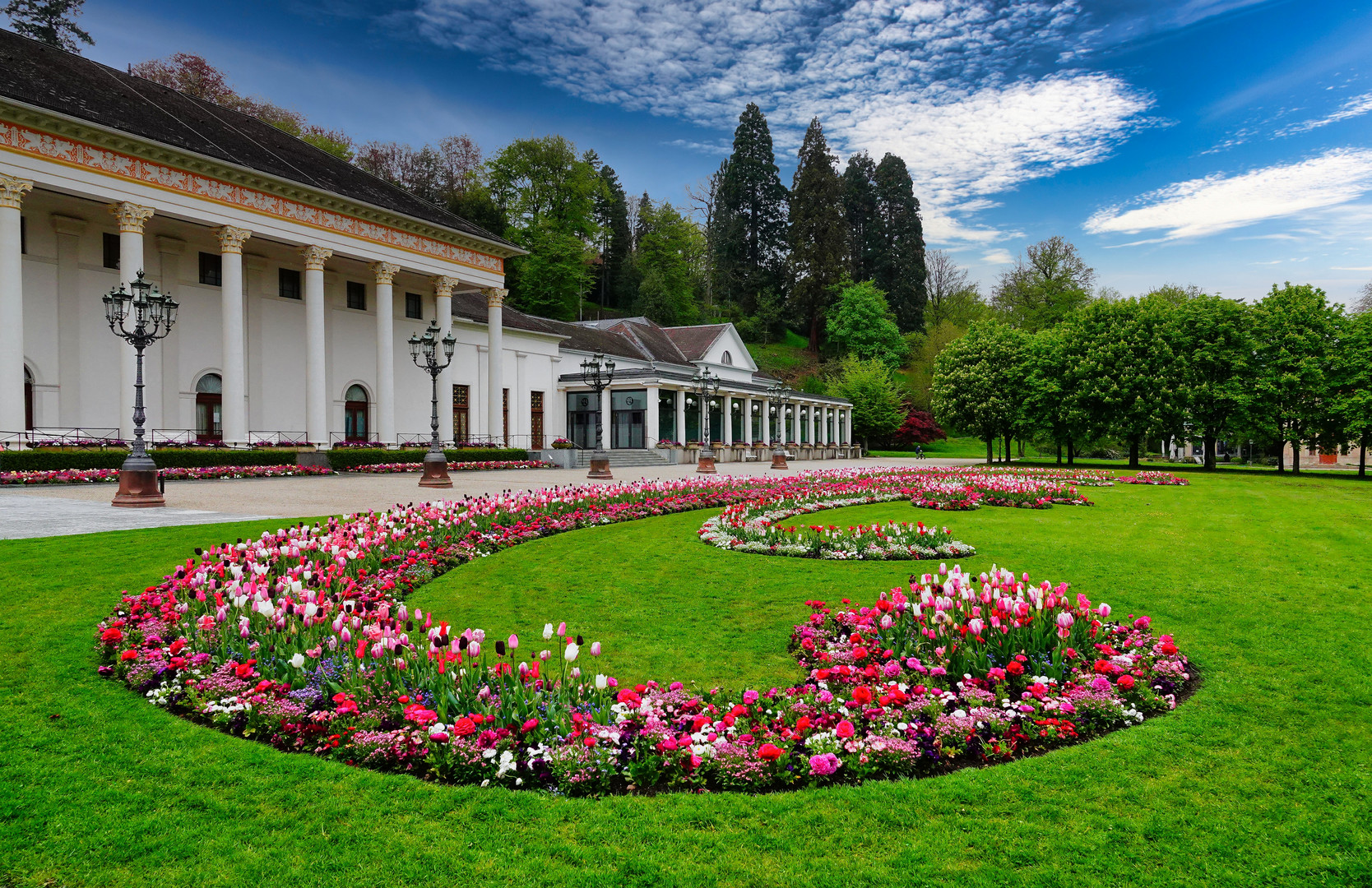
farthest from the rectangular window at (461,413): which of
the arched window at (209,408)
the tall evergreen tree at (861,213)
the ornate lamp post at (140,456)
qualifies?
the tall evergreen tree at (861,213)

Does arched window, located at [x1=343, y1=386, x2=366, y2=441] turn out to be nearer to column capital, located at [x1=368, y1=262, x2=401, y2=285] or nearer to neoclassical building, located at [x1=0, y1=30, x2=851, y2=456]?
neoclassical building, located at [x1=0, y1=30, x2=851, y2=456]

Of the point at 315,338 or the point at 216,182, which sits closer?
the point at 216,182

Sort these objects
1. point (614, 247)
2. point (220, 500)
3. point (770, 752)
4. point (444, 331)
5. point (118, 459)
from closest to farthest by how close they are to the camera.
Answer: point (770, 752), point (220, 500), point (118, 459), point (444, 331), point (614, 247)

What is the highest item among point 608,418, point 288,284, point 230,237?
point 230,237

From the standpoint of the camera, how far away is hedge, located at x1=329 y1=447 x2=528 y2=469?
3009cm

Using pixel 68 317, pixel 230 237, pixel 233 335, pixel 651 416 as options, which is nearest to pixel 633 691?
pixel 233 335

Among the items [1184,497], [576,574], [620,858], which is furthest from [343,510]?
[1184,497]

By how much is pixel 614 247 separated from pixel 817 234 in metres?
26.0

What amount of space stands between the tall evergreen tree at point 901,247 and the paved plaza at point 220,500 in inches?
3002

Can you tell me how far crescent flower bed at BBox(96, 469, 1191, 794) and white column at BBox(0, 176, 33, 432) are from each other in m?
23.9

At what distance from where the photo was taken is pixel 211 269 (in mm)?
31922

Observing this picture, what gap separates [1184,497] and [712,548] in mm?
16548

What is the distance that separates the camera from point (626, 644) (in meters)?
5.76

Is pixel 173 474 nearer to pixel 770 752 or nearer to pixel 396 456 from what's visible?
pixel 396 456
